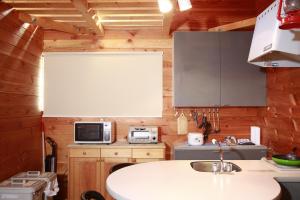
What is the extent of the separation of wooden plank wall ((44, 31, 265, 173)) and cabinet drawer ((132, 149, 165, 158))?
19.1 inches

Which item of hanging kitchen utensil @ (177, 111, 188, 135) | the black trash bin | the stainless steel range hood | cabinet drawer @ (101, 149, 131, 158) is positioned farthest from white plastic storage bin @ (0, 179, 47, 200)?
the stainless steel range hood

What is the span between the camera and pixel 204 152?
3.91 meters

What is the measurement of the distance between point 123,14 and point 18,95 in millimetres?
1602

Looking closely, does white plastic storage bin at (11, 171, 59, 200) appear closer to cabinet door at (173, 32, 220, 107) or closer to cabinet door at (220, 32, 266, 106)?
cabinet door at (173, 32, 220, 107)

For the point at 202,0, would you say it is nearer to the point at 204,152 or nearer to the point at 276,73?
the point at 276,73

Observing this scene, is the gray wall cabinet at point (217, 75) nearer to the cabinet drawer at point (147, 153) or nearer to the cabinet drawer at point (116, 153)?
the cabinet drawer at point (147, 153)

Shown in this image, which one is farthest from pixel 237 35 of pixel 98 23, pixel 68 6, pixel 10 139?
pixel 10 139

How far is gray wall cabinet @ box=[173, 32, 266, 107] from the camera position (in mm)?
4051

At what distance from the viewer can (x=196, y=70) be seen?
405 centimetres

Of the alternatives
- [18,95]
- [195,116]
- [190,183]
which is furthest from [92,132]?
[190,183]

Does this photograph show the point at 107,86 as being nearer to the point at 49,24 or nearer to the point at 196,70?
the point at 49,24

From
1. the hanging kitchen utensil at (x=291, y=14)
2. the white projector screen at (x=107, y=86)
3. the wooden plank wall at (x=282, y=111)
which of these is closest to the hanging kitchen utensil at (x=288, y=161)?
the wooden plank wall at (x=282, y=111)

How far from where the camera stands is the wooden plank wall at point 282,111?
3262mm

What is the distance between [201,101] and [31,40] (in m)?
2.37
